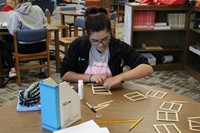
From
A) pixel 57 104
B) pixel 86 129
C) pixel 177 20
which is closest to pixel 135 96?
pixel 86 129

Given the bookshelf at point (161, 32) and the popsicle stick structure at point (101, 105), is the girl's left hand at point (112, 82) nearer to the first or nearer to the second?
the popsicle stick structure at point (101, 105)

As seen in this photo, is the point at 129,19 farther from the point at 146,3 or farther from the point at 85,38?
the point at 85,38

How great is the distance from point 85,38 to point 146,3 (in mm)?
2559

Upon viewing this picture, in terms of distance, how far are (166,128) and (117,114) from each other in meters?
0.26

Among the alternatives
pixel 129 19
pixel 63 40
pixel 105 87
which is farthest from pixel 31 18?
pixel 105 87

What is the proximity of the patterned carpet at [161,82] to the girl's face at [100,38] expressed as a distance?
188 centimetres

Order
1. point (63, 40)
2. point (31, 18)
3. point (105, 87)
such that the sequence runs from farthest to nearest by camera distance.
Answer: point (63, 40) → point (31, 18) → point (105, 87)

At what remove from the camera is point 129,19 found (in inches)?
166

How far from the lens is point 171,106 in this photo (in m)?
1.49

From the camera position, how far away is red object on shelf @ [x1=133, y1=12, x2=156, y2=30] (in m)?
4.16

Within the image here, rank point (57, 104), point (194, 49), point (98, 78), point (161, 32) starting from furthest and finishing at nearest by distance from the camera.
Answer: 1. point (161, 32)
2. point (194, 49)
3. point (98, 78)
4. point (57, 104)

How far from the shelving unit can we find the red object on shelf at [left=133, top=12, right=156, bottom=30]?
600 mm

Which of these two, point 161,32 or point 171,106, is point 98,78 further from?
point 161,32

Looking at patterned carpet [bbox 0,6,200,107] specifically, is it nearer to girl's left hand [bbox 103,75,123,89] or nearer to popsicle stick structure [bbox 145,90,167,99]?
popsicle stick structure [bbox 145,90,167,99]
